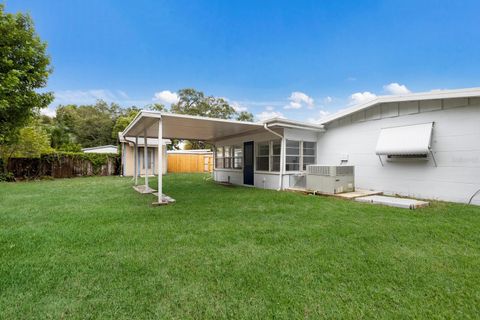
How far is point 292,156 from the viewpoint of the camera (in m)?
9.23

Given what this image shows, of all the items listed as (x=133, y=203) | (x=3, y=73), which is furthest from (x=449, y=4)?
(x=3, y=73)

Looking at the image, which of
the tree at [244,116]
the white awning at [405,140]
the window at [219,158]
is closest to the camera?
the white awning at [405,140]

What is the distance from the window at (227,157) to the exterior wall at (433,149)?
4949 mm

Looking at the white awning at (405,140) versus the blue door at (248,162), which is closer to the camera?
the white awning at (405,140)

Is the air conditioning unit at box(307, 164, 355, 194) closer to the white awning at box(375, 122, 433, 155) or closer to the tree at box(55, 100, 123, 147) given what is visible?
the white awning at box(375, 122, 433, 155)

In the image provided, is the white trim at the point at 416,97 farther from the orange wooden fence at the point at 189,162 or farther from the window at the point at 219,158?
the orange wooden fence at the point at 189,162

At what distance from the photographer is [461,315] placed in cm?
189

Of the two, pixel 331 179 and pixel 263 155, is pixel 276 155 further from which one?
pixel 331 179

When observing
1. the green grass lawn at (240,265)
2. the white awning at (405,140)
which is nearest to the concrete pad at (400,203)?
the green grass lawn at (240,265)

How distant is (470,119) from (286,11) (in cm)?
783

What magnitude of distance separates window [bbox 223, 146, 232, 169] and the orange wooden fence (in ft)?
27.2

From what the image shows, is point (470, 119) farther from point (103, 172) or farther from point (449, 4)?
point (103, 172)

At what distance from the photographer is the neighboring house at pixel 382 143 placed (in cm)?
614

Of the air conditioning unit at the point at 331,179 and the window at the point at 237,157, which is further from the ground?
the window at the point at 237,157
